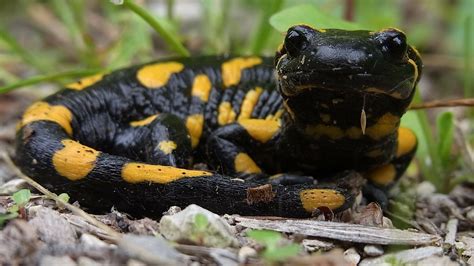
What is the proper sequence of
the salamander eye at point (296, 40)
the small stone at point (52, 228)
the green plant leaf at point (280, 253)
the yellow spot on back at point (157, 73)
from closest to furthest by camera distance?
1. the green plant leaf at point (280, 253)
2. the small stone at point (52, 228)
3. the salamander eye at point (296, 40)
4. the yellow spot on back at point (157, 73)

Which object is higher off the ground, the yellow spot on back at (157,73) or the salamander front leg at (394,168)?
the yellow spot on back at (157,73)

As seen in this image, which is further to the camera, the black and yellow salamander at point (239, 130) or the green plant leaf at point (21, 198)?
the black and yellow salamander at point (239, 130)

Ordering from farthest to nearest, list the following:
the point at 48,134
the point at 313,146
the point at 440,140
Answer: the point at 440,140, the point at 313,146, the point at 48,134

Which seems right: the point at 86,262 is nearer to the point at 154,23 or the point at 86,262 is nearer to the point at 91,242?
the point at 91,242

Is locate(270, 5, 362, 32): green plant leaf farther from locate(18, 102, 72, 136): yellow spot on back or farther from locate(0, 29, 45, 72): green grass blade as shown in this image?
locate(0, 29, 45, 72): green grass blade

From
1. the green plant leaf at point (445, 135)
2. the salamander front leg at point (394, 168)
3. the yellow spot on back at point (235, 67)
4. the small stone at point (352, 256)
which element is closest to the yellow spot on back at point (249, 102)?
the yellow spot on back at point (235, 67)

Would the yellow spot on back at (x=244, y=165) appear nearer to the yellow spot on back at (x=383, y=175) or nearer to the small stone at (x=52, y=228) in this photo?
the yellow spot on back at (x=383, y=175)

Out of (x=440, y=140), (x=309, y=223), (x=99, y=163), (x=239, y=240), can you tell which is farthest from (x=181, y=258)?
(x=440, y=140)

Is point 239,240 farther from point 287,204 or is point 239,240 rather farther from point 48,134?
point 48,134
